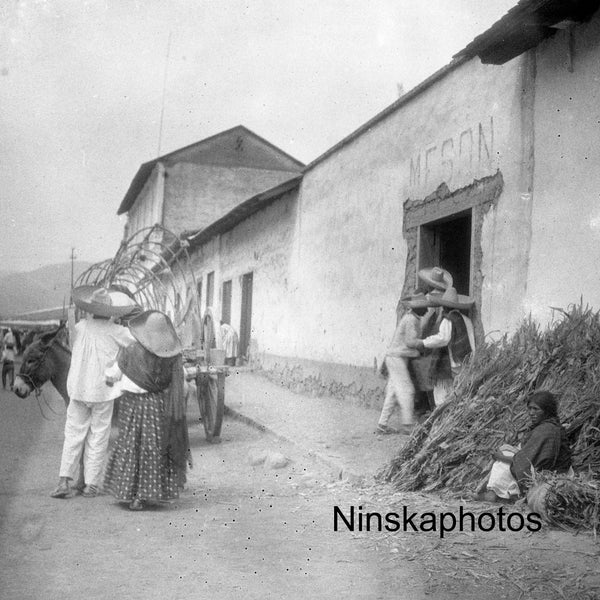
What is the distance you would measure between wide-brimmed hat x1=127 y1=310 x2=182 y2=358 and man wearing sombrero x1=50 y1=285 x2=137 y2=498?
1.79 feet

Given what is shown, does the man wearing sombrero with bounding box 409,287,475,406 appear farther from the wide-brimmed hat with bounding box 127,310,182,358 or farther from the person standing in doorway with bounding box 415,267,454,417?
the wide-brimmed hat with bounding box 127,310,182,358

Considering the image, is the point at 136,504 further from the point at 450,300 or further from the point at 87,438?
the point at 450,300

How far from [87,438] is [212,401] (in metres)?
2.68

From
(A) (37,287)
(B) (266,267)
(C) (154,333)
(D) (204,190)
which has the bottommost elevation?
(C) (154,333)

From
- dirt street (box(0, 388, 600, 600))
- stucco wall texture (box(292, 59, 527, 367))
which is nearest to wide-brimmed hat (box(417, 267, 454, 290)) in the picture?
stucco wall texture (box(292, 59, 527, 367))

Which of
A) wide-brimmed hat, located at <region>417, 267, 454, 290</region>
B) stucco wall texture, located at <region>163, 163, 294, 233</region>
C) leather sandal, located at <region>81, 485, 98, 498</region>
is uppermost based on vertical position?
stucco wall texture, located at <region>163, 163, 294, 233</region>

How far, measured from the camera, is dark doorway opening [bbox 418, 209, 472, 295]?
342 inches

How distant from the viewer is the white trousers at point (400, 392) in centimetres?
773

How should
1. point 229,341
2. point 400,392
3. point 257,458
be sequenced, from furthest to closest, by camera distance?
point 229,341, point 400,392, point 257,458

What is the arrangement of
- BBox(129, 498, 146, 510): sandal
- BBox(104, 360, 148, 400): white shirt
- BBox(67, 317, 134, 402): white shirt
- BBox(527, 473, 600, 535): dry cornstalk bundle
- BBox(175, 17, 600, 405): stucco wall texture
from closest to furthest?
BBox(527, 473, 600, 535): dry cornstalk bundle, BBox(129, 498, 146, 510): sandal, BBox(104, 360, 148, 400): white shirt, BBox(67, 317, 134, 402): white shirt, BBox(175, 17, 600, 405): stucco wall texture

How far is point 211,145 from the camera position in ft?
97.2

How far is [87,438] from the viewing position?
5633 millimetres

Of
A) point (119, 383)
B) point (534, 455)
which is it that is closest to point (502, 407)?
point (534, 455)

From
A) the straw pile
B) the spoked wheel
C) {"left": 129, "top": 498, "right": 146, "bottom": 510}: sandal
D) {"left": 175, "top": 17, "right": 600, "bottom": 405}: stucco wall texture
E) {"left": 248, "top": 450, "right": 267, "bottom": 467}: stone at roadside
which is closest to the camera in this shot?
the straw pile
